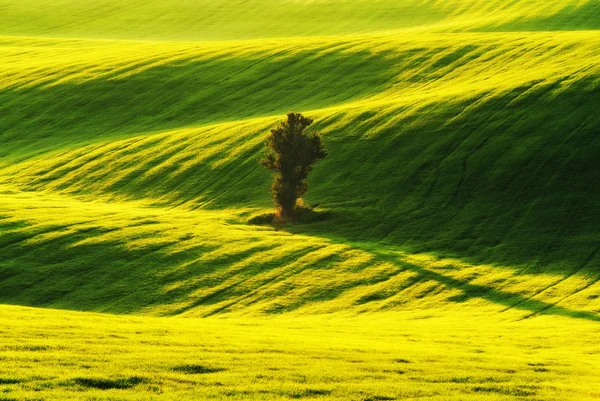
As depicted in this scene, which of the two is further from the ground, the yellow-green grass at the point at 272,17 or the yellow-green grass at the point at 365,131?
the yellow-green grass at the point at 272,17

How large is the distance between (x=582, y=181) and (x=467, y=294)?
1562cm

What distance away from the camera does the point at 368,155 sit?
191 feet

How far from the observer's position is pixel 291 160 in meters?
52.7

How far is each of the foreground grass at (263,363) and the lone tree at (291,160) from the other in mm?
22525

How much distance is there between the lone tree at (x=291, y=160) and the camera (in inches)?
2061

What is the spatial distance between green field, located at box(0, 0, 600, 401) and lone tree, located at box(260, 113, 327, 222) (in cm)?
175

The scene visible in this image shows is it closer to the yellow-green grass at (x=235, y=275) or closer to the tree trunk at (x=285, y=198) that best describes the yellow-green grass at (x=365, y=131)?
the tree trunk at (x=285, y=198)

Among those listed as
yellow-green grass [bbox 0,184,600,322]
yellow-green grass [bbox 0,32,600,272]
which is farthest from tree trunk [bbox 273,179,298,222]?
yellow-green grass [bbox 0,184,600,322]

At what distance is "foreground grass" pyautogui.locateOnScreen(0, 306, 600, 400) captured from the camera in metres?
18.8

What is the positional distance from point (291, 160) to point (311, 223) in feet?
12.3

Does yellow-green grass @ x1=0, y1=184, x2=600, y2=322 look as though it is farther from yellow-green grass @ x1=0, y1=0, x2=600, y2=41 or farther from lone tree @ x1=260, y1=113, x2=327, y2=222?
yellow-green grass @ x1=0, y1=0, x2=600, y2=41

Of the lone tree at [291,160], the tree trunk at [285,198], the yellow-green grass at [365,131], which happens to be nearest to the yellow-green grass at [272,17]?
the yellow-green grass at [365,131]

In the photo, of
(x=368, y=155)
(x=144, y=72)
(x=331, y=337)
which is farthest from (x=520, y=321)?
(x=144, y=72)

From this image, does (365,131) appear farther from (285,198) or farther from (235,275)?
(235,275)
